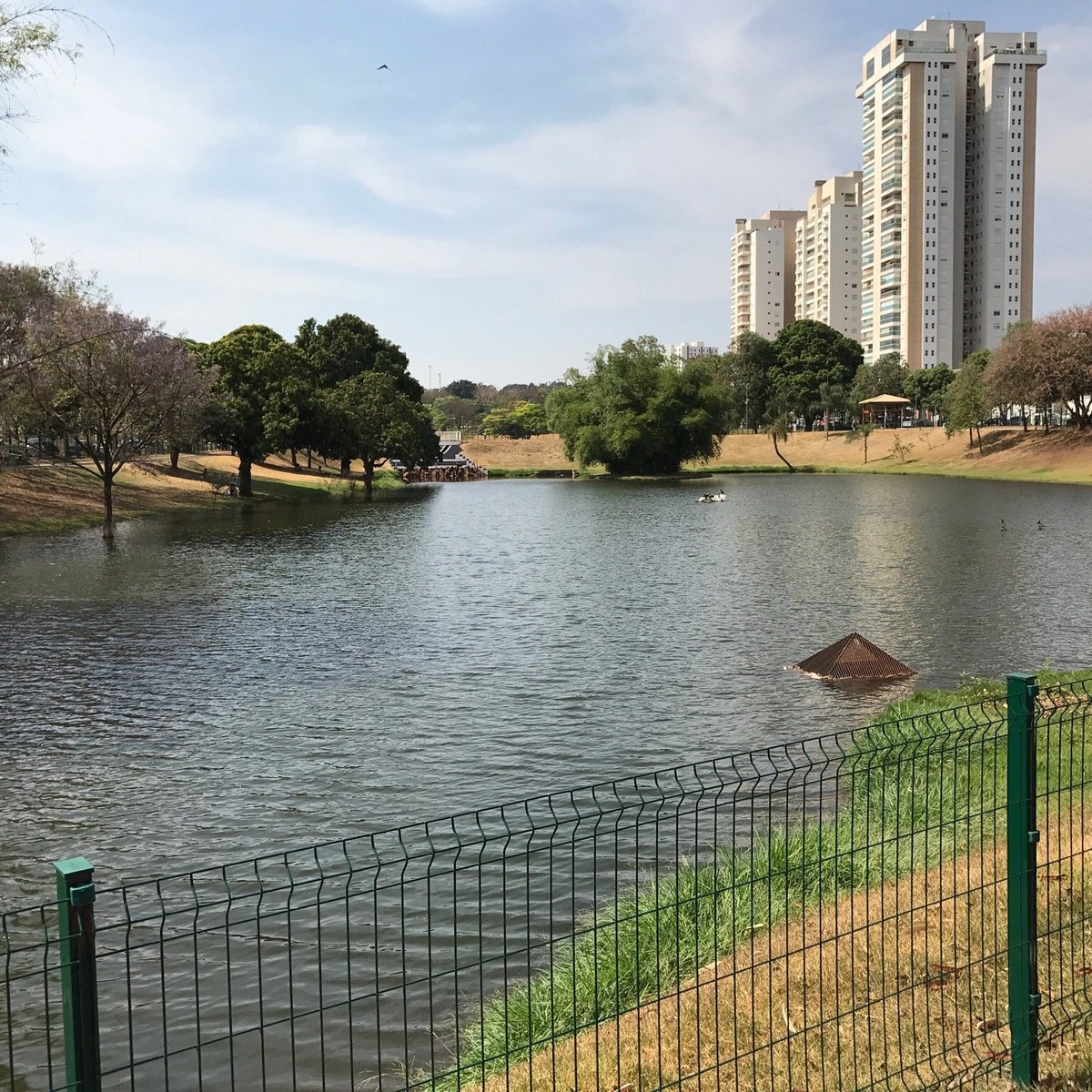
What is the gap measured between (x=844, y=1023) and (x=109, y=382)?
48833mm

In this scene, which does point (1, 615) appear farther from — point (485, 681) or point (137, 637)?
point (485, 681)

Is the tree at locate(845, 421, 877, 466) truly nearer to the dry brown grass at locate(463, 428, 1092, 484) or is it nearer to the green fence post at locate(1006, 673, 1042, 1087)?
the dry brown grass at locate(463, 428, 1092, 484)

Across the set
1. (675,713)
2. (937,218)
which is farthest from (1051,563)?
(937,218)

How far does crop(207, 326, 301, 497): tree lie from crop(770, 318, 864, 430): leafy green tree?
76.0 metres

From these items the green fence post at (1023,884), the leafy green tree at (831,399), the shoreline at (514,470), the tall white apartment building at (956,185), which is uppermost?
the tall white apartment building at (956,185)

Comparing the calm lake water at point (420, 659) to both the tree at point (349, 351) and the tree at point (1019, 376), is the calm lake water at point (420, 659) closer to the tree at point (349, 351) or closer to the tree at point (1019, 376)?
the tree at point (1019, 376)

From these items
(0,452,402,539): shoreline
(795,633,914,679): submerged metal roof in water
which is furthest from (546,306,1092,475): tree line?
(795,633,914,679): submerged metal roof in water

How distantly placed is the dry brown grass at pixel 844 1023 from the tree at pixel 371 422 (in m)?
76.4

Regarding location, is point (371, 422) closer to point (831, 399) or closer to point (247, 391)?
point (247, 391)

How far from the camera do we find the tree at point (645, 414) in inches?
4173

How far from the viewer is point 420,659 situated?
69.7 feet

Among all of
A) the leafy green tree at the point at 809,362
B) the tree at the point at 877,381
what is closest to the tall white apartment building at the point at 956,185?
the leafy green tree at the point at 809,362

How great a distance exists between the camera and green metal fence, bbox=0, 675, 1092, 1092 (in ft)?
16.8

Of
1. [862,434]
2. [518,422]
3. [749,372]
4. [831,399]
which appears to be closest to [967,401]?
[862,434]
